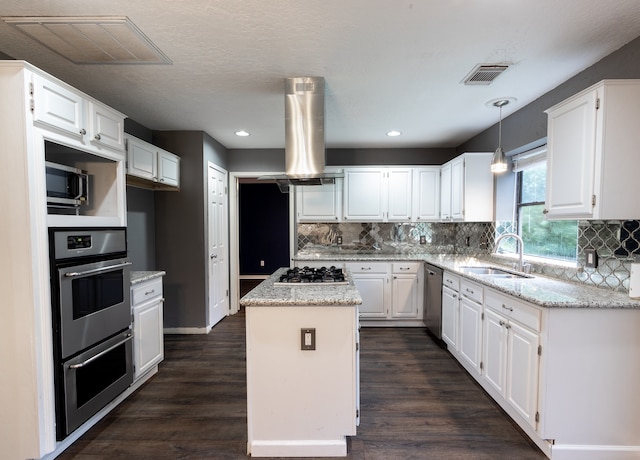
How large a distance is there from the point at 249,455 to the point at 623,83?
3046mm

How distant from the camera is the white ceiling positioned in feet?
4.91

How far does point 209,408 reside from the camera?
2154 mm

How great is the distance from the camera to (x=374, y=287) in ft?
12.4

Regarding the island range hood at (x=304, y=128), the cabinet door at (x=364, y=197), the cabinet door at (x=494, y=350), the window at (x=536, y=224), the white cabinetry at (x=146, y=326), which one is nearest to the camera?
the cabinet door at (x=494, y=350)

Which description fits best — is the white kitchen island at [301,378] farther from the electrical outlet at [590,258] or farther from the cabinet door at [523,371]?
the electrical outlet at [590,258]

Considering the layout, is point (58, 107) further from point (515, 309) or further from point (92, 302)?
point (515, 309)

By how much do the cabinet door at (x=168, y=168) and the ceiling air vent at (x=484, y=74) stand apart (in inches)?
115

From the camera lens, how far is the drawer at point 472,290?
2393 mm

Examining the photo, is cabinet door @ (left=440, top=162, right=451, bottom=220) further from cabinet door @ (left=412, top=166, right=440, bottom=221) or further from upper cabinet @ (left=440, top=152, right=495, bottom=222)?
upper cabinet @ (left=440, top=152, right=495, bottom=222)

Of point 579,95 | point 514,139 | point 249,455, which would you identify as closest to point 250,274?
point 249,455

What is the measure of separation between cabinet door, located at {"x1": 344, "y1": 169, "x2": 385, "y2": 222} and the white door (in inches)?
67.6

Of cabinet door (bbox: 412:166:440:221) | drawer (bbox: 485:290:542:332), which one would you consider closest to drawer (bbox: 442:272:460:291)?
drawer (bbox: 485:290:542:332)

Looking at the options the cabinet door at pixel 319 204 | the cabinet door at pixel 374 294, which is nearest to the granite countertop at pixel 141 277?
the cabinet door at pixel 319 204

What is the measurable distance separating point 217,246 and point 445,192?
3.11m
